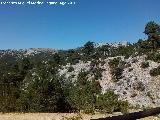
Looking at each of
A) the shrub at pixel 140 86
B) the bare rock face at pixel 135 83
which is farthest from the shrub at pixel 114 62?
the shrub at pixel 140 86

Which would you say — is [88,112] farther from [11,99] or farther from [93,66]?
[93,66]

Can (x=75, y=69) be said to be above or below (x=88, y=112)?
above

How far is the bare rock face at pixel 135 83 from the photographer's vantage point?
71688 millimetres

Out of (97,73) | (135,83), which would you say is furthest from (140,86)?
(97,73)

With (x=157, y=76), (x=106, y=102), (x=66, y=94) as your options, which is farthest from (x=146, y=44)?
(x=106, y=102)

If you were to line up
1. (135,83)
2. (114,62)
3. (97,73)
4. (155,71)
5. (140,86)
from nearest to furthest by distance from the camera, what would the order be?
(140,86)
(135,83)
(155,71)
(97,73)
(114,62)

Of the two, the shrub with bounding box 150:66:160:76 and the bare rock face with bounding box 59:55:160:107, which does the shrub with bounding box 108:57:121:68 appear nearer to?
the bare rock face with bounding box 59:55:160:107

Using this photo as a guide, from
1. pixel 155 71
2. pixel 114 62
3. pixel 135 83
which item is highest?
pixel 114 62

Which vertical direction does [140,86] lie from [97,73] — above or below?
below

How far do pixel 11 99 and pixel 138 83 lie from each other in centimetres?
5238

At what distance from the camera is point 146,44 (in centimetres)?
10331

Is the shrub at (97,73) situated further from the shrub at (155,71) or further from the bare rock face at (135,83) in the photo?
the shrub at (155,71)

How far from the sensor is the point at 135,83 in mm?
79062

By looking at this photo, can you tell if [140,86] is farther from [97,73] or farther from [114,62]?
[114,62]
